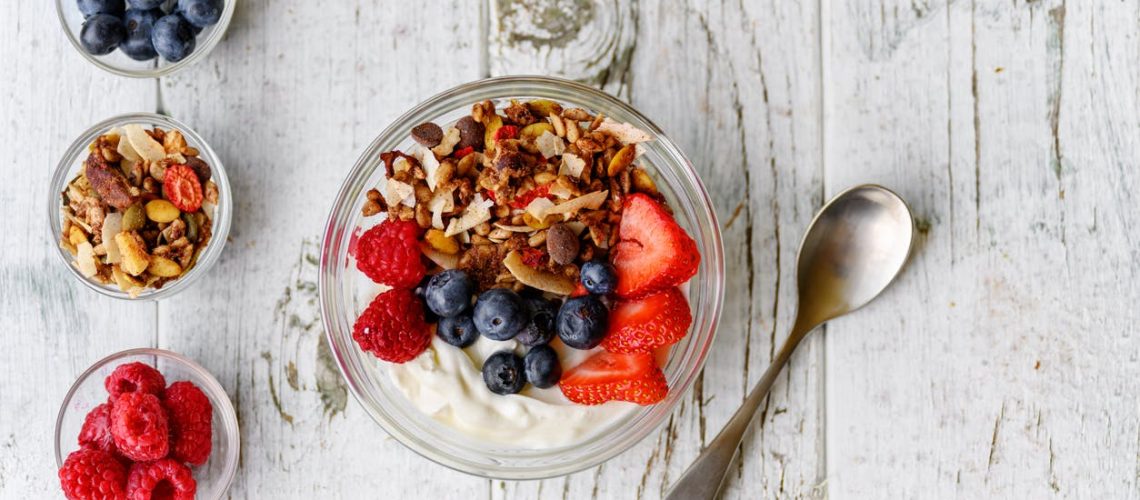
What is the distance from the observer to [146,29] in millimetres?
1441

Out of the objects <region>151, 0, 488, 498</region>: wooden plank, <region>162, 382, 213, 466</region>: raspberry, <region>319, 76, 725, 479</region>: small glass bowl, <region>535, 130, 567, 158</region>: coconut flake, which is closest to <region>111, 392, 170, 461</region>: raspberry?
<region>162, 382, 213, 466</region>: raspberry

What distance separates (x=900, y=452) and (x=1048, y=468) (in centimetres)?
25

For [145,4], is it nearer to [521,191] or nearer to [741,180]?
[521,191]

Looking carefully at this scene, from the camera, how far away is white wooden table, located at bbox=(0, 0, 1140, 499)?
1.44 metres

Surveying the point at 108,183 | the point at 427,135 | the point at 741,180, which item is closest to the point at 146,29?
the point at 108,183

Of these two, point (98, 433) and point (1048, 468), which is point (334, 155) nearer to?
point (98, 433)

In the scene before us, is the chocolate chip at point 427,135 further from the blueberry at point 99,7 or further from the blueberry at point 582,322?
the blueberry at point 99,7

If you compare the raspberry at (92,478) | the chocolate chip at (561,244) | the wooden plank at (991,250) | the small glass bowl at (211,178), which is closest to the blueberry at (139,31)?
the small glass bowl at (211,178)

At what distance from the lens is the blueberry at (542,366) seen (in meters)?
1.22

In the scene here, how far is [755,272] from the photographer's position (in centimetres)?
145

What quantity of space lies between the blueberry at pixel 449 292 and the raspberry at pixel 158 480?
0.53 m

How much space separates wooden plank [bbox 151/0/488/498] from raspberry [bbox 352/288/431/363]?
0.94ft

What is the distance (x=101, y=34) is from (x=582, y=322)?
94cm

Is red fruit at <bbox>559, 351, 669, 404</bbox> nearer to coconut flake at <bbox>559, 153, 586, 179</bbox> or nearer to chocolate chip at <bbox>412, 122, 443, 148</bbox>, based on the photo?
coconut flake at <bbox>559, 153, 586, 179</bbox>
